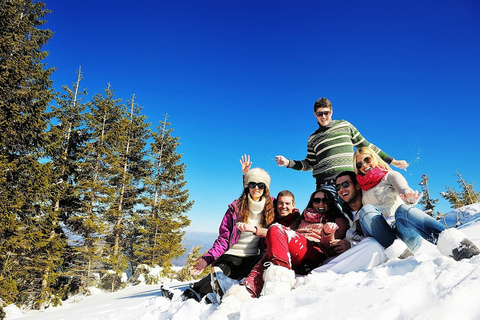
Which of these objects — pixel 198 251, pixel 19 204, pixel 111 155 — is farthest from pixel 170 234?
pixel 19 204

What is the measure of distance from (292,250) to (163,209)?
15.2m

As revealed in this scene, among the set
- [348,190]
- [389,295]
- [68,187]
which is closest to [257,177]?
[348,190]

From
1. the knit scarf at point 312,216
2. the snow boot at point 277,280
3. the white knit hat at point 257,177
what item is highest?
the white knit hat at point 257,177

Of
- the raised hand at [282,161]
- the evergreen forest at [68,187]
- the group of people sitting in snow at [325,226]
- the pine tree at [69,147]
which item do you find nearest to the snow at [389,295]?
the group of people sitting in snow at [325,226]

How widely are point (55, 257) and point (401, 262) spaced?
41.4 ft

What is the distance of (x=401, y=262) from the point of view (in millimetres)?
2062

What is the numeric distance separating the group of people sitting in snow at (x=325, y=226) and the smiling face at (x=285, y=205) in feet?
0.04

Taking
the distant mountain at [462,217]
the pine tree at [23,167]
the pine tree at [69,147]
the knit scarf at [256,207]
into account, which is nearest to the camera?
Answer: the knit scarf at [256,207]

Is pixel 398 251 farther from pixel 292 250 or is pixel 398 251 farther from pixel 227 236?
pixel 227 236

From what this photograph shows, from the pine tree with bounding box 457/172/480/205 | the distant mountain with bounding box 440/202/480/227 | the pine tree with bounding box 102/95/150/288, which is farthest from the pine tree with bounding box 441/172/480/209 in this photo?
the pine tree with bounding box 102/95/150/288

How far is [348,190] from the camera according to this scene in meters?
2.93

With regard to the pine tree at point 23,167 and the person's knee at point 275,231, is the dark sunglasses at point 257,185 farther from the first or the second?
the pine tree at point 23,167

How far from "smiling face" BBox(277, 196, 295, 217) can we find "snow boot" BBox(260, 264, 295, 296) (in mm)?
1098

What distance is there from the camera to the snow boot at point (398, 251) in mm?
2197
